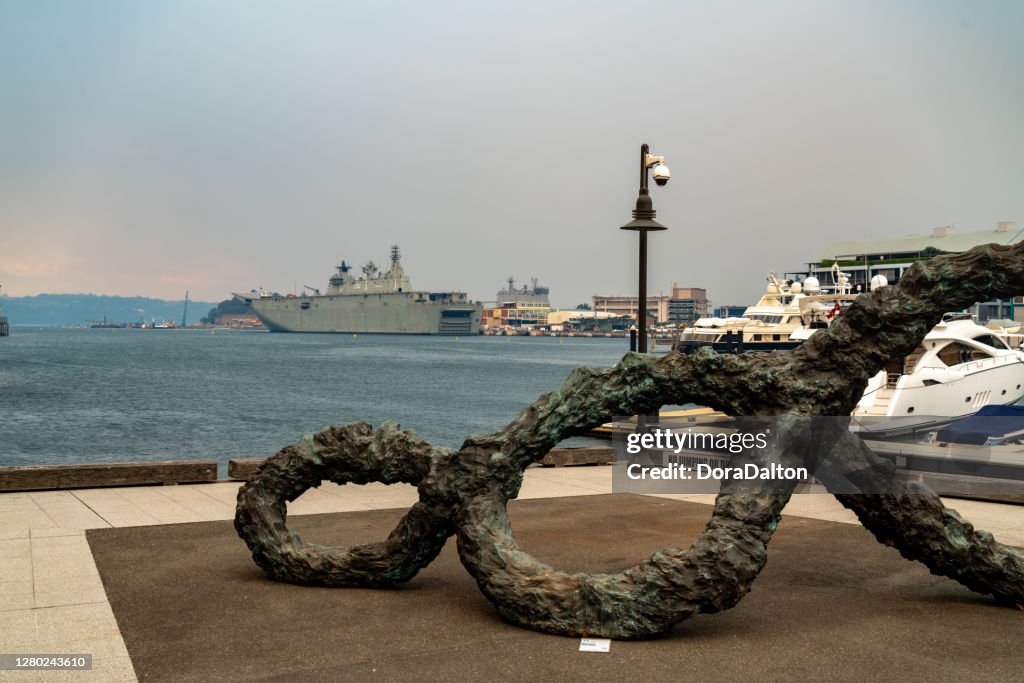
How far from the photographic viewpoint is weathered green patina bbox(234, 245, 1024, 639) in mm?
6562

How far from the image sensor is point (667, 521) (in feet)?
36.0

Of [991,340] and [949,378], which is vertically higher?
[991,340]

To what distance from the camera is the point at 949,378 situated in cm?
2892

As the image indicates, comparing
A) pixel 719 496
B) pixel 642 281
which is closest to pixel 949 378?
pixel 642 281

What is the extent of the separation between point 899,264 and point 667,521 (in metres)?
73.1

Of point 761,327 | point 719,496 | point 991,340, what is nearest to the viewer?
point 719,496

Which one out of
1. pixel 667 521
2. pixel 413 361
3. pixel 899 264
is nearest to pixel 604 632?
pixel 667 521

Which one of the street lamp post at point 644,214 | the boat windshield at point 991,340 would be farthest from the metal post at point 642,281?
the boat windshield at point 991,340

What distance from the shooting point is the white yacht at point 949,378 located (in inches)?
1083

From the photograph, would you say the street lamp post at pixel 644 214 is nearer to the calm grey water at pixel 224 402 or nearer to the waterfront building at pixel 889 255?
the calm grey water at pixel 224 402

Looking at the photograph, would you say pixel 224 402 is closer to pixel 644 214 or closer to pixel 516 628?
pixel 644 214

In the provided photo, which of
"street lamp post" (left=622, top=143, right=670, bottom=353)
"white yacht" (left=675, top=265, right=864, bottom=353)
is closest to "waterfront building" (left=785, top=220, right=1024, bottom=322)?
"white yacht" (left=675, top=265, right=864, bottom=353)

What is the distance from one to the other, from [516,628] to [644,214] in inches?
371

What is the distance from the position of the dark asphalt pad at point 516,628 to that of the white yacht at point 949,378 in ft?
61.9
